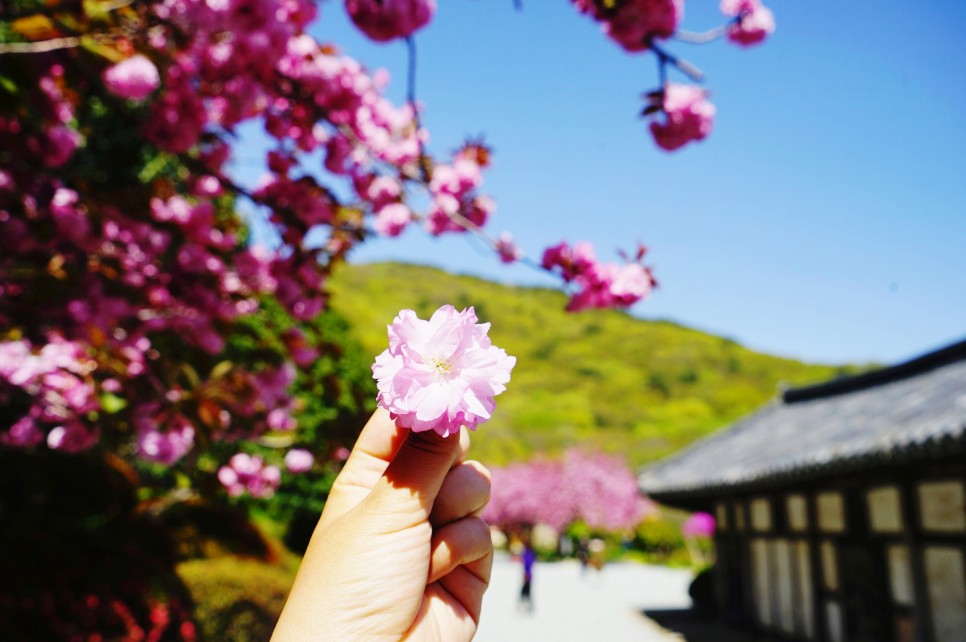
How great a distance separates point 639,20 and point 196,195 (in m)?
2.58

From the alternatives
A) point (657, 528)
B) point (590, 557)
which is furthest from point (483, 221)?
point (657, 528)

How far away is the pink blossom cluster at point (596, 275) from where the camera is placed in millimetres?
2857

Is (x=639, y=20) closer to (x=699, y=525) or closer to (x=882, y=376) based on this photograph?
(x=882, y=376)

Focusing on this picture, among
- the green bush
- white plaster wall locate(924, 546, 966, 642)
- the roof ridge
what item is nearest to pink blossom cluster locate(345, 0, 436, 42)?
the green bush

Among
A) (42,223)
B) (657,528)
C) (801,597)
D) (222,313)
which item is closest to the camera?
(42,223)

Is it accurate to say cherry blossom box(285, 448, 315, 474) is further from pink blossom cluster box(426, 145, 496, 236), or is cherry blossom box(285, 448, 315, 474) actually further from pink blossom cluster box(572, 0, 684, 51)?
pink blossom cluster box(572, 0, 684, 51)

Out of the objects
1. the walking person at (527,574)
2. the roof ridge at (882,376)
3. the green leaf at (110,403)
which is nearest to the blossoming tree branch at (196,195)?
the green leaf at (110,403)

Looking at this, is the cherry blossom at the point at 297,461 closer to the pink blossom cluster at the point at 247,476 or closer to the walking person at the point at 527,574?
the pink blossom cluster at the point at 247,476

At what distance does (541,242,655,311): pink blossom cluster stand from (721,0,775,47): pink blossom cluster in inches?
40.8

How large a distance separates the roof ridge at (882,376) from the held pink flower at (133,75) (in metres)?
8.61

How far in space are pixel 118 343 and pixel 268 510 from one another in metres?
9.32

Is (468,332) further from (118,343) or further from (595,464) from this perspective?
(595,464)

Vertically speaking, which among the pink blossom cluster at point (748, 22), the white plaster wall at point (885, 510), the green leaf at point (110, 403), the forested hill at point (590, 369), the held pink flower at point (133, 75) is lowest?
the white plaster wall at point (885, 510)

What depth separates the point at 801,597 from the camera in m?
8.08
